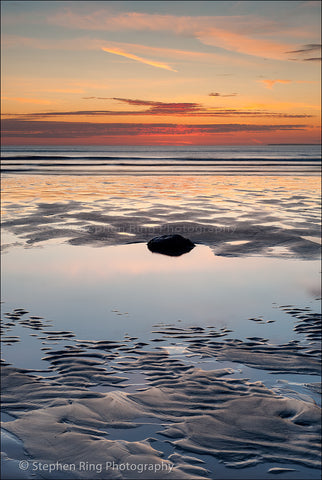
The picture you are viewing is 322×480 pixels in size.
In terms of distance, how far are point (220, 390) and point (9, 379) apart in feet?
6.64

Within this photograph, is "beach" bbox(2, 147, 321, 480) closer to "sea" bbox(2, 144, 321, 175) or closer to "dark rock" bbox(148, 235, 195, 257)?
"dark rock" bbox(148, 235, 195, 257)

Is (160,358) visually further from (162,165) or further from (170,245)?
(162,165)

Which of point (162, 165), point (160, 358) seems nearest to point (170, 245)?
point (160, 358)

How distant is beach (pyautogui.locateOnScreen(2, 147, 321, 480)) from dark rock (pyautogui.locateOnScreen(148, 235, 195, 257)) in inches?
10.6

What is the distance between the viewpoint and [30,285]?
7961 millimetres

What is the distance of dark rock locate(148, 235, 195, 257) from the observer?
10758 millimetres

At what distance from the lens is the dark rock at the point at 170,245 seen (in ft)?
35.3

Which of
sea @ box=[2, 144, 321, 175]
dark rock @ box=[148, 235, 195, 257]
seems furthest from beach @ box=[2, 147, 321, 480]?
sea @ box=[2, 144, 321, 175]

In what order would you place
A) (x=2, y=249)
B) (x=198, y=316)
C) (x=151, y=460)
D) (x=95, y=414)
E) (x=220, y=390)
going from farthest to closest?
(x=2, y=249) < (x=198, y=316) < (x=220, y=390) < (x=95, y=414) < (x=151, y=460)

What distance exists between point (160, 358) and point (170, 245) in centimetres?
585

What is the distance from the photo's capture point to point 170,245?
1080 centimetres

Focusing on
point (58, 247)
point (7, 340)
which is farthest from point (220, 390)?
point (58, 247)

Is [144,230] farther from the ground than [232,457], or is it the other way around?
[144,230]

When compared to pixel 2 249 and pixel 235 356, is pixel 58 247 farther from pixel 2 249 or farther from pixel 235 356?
pixel 235 356
